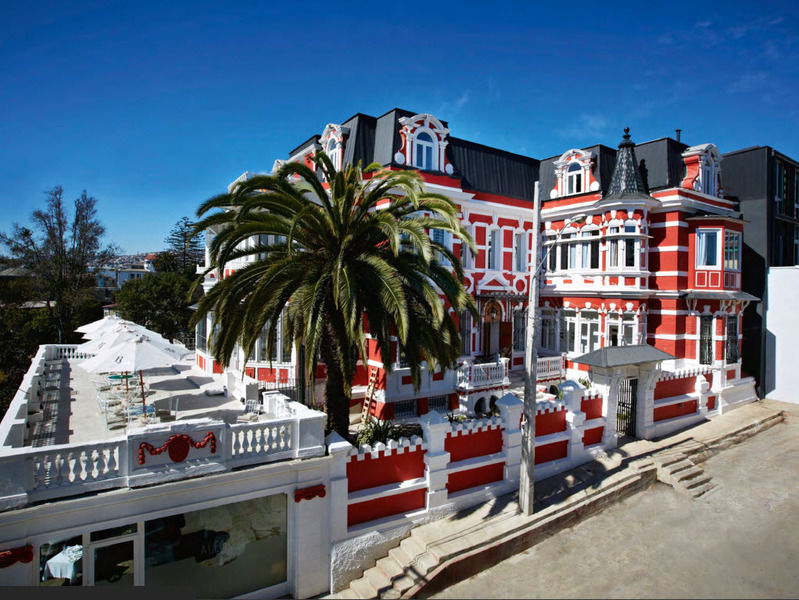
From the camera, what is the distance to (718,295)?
17.9 meters

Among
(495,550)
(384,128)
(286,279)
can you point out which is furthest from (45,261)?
(495,550)

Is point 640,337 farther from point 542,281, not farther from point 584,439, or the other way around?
point 584,439

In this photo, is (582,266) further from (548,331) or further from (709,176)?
(709,176)

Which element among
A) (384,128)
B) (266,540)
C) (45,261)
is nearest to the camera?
(266,540)

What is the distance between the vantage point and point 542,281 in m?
22.2

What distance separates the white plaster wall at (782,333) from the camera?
61.9ft

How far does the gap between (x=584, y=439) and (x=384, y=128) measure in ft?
44.6

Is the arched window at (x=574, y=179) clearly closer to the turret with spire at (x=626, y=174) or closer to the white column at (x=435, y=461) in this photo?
the turret with spire at (x=626, y=174)

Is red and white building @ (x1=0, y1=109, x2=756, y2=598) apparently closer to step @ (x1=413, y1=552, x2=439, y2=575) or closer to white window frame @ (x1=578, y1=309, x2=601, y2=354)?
white window frame @ (x1=578, y1=309, x2=601, y2=354)

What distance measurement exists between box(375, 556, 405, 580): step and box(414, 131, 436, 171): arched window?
1387 centimetres

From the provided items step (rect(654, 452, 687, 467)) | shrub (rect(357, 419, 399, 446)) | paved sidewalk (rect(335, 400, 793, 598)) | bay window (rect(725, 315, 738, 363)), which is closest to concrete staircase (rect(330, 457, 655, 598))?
paved sidewalk (rect(335, 400, 793, 598))

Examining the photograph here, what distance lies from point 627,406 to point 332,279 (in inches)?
429

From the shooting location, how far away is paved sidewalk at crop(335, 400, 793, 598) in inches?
334

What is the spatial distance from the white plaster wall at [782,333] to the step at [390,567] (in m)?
19.2
